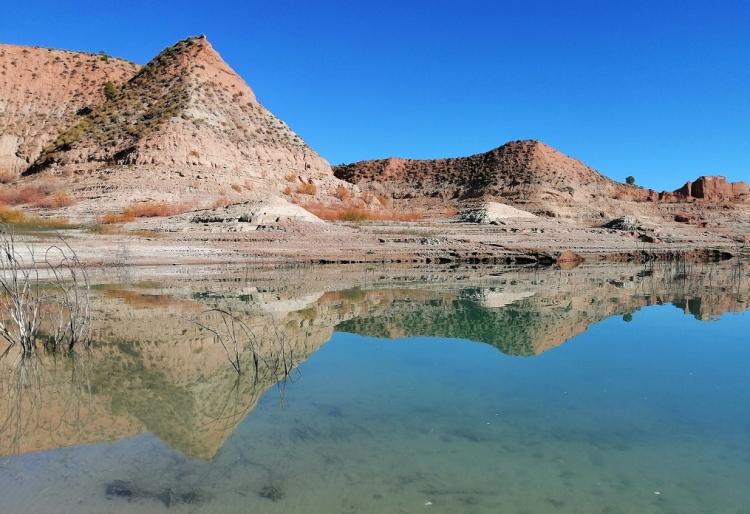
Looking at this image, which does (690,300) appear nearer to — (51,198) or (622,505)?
(622,505)

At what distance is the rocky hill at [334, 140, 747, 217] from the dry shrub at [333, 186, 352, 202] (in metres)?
18.3

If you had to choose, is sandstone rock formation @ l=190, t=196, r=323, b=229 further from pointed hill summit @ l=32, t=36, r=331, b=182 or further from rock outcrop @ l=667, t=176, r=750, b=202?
rock outcrop @ l=667, t=176, r=750, b=202

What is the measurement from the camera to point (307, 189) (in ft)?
119

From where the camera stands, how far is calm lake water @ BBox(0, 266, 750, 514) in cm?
352

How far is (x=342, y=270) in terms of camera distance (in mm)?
20062

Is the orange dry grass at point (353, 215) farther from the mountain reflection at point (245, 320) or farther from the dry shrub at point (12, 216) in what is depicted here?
the dry shrub at point (12, 216)

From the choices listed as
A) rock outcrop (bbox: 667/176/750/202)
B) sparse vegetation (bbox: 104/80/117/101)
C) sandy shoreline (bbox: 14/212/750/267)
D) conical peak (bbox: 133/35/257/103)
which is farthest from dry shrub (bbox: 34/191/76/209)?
rock outcrop (bbox: 667/176/750/202)

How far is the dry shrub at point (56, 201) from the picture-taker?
25.9 meters

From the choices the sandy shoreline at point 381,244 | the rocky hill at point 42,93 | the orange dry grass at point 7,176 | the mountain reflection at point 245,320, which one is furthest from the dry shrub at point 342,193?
the orange dry grass at point 7,176

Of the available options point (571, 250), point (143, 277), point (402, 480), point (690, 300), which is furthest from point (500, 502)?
point (571, 250)

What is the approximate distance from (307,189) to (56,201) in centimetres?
1444

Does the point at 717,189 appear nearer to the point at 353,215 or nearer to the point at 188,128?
the point at 353,215

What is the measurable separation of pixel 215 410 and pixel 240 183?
2852 cm

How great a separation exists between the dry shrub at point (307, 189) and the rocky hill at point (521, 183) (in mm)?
21308
